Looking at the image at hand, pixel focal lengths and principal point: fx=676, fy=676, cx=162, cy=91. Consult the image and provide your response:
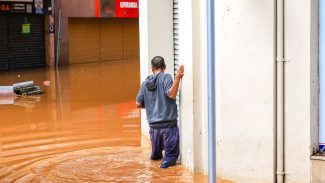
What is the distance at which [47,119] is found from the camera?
1384cm

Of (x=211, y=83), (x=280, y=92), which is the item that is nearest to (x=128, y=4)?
(x=280, y=92)

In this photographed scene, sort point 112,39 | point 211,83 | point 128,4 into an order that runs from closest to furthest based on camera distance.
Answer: point 211,83
point 128,4
point 112,39

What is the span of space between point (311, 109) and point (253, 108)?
668mm

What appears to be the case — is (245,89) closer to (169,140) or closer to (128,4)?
(169,140)

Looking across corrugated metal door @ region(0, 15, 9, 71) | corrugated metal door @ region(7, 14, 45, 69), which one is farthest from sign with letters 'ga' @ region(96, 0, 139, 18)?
corrugated metal door @ region(0, 15, 9, 71)

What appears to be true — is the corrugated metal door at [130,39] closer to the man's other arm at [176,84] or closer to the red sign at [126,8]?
the red sign at [126,8]

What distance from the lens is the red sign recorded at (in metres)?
32.2

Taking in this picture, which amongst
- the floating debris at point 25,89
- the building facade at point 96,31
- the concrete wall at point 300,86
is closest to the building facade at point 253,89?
the concrete wall at point 300,86

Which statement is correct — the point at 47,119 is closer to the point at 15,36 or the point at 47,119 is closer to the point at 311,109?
the point at 311,109

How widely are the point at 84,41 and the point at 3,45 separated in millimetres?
5238

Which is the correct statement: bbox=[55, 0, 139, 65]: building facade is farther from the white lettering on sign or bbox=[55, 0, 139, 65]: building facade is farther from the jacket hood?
the jacket hood

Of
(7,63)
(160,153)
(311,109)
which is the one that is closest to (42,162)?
(160,153)

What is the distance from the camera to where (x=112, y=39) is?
109 feet

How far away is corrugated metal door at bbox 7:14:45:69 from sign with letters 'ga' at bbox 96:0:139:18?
3.54 meters
